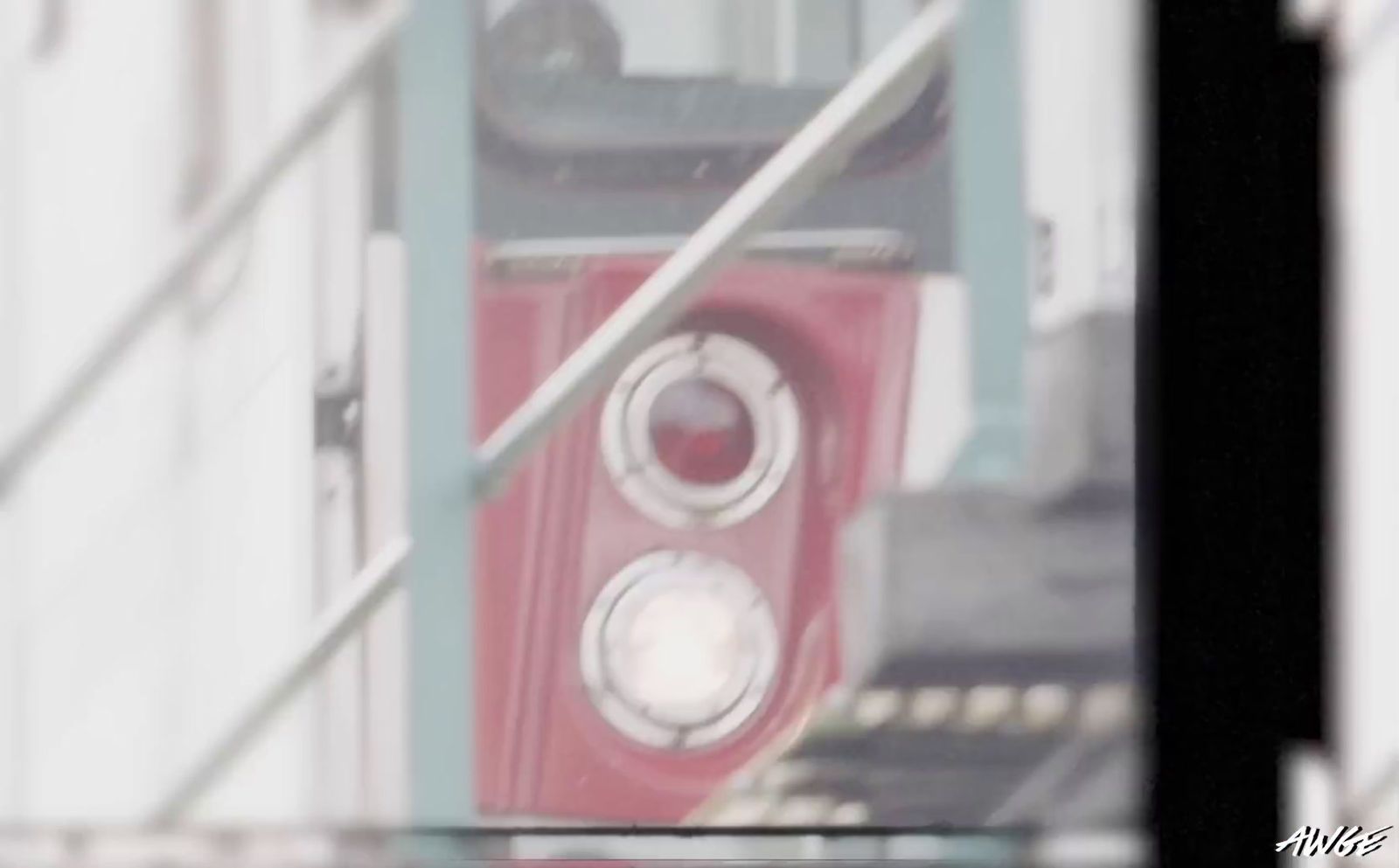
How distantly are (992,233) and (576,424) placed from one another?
311 mm

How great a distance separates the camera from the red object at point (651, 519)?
1085 millimetres

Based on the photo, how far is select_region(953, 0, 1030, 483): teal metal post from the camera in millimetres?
1064

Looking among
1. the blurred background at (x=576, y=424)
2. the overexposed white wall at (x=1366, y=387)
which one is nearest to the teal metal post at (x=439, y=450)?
the blurred background at (x=576, y=424)

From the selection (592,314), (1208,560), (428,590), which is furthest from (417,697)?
(1208,560)

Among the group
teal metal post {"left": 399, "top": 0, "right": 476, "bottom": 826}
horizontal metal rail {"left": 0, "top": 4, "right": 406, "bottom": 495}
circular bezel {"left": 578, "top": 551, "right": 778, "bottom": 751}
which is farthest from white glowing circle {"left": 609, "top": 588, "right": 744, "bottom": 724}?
horizontal metal rail {"left": 0, "top": 4, "right": 406, "bottom": 495}

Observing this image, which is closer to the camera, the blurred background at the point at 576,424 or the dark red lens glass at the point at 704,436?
the blurred background at the point at 576,424

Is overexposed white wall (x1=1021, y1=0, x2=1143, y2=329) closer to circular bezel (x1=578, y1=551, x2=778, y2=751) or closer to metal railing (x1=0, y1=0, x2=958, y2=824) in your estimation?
metal railing (x1=0, y1=0, x2=958, y2=824)

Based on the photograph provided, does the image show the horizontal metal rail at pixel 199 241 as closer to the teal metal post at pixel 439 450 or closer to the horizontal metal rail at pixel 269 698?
the teal metal post at pixel 439 450

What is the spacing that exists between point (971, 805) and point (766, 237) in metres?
0.40

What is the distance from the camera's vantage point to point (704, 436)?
117 centimetres

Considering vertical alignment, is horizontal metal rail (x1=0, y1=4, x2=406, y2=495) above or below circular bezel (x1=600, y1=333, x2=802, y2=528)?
above

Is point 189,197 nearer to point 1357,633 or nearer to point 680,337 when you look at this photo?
point 680,337

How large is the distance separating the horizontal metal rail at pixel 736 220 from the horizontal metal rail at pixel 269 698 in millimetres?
121

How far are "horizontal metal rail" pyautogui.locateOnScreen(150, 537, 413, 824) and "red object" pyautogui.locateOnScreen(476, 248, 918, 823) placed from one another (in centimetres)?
9
